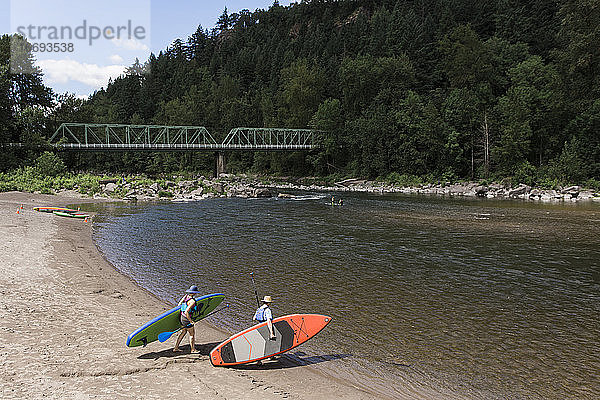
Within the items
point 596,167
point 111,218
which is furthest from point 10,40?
point 596,167

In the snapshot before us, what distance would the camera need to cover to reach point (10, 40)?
231ft

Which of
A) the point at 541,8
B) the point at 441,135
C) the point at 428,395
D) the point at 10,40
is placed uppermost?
the point at 541,8

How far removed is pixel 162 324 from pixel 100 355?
1548 millimetres

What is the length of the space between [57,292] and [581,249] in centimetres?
2683

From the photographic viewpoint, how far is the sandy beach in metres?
8.52

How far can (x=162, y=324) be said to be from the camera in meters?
10.8

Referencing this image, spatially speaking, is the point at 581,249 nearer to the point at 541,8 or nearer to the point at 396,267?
the point at 396,267

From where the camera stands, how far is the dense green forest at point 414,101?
66250 mm

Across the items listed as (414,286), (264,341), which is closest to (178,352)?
(264,341)

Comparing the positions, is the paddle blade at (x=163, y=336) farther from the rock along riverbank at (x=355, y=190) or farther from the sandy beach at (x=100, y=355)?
the rock along riverbank at (x=355, y=190)

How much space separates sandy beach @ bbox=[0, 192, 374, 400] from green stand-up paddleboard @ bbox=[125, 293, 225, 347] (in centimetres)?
39

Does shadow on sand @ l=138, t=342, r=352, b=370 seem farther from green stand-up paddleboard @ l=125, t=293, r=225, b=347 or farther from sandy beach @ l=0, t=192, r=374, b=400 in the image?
green stand-up paddleboard @ l=125, t=293, r=225, b=347

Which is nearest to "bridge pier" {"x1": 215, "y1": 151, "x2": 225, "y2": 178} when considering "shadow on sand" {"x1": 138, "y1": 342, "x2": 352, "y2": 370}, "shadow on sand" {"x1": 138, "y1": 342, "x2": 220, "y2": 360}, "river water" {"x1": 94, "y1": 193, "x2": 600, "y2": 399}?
"river water" {"x1": 94, "y1": 193, "x2": 600, "y2": 399}

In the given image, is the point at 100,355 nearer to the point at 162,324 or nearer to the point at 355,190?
the point at 162,324
